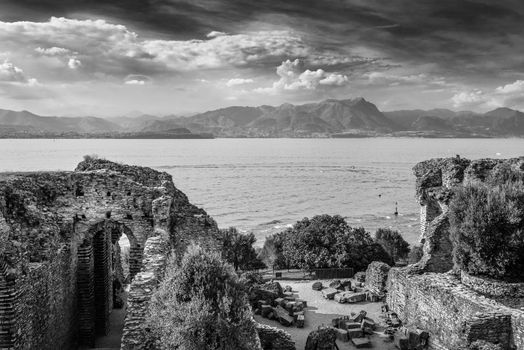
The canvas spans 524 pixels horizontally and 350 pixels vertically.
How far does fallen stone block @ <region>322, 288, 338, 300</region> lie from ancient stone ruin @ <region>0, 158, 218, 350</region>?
42.3 ft

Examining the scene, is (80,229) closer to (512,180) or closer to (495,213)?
(495,213)

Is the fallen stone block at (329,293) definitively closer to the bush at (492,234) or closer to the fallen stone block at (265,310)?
the fallen stone block at (265,310)

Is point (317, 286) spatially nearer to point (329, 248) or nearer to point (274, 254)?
point (329, 248)

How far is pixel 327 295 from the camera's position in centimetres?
3038

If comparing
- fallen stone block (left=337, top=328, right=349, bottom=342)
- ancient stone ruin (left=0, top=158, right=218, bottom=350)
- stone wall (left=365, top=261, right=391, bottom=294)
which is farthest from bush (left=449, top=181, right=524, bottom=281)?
ancient stone ruin (left=0, top=158, right=218, bottom=350)

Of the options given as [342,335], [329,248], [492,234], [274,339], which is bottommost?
[342,335]

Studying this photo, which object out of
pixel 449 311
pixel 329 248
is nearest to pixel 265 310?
pixel 449 311

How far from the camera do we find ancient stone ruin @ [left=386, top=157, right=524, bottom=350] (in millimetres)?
18719

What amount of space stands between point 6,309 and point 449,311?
58.5 feet

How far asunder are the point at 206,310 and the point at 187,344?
40.1 inches

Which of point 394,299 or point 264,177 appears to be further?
point 264,177

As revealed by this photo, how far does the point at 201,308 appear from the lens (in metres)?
13.4

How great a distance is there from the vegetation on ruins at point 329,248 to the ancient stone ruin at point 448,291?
7634 mm

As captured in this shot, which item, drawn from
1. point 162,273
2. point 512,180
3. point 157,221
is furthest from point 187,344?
point 512,180
